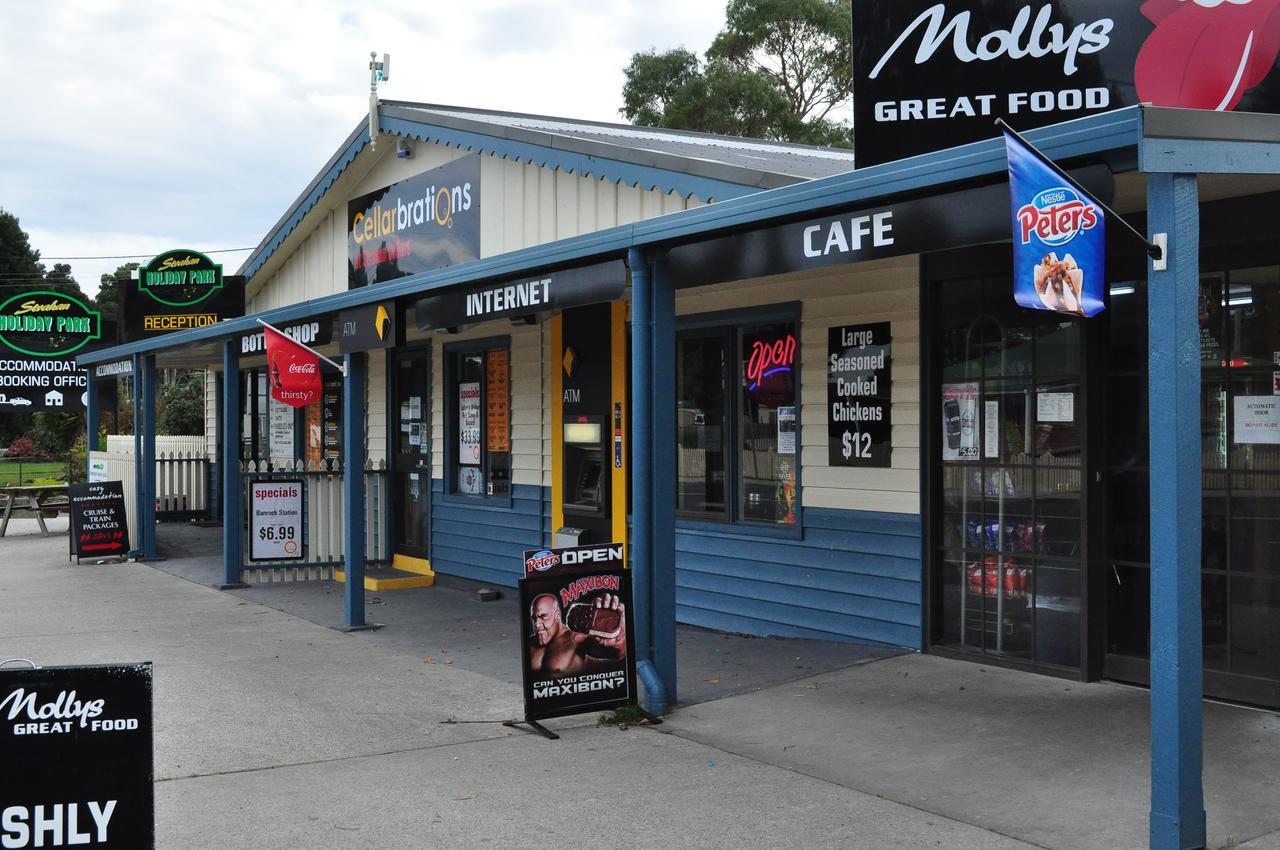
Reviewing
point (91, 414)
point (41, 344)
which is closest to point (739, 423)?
point (91, 414)

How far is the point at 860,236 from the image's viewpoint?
595 cm

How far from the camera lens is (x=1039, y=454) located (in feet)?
24.6

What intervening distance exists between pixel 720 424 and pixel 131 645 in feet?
16.8

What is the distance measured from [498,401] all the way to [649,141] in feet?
10.4

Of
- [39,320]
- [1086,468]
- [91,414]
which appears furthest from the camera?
[39,320]

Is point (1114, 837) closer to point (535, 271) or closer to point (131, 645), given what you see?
point (535, 271)

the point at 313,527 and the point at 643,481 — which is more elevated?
the point at 643,481

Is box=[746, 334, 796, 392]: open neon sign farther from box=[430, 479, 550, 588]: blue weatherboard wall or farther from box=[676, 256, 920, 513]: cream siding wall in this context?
box=[430, 479, 550, 588]: blue weatherboard wall

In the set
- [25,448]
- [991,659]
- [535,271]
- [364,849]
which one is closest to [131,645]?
[535,271]

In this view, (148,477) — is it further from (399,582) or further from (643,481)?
(643,481)

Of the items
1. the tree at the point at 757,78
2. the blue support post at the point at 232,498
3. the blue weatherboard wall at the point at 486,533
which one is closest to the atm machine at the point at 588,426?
the blue weatherboard wall at the point at 486,533

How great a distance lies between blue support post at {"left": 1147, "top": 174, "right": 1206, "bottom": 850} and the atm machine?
655 cm

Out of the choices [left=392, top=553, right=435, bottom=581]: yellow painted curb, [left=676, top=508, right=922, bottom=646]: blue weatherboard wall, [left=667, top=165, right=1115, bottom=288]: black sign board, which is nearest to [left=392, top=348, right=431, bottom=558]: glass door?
[left=392, top=553, right=435, bottom=581]: yellow painted curb

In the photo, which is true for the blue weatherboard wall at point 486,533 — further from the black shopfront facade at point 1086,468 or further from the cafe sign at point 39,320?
the cafe sign at point 39,320
